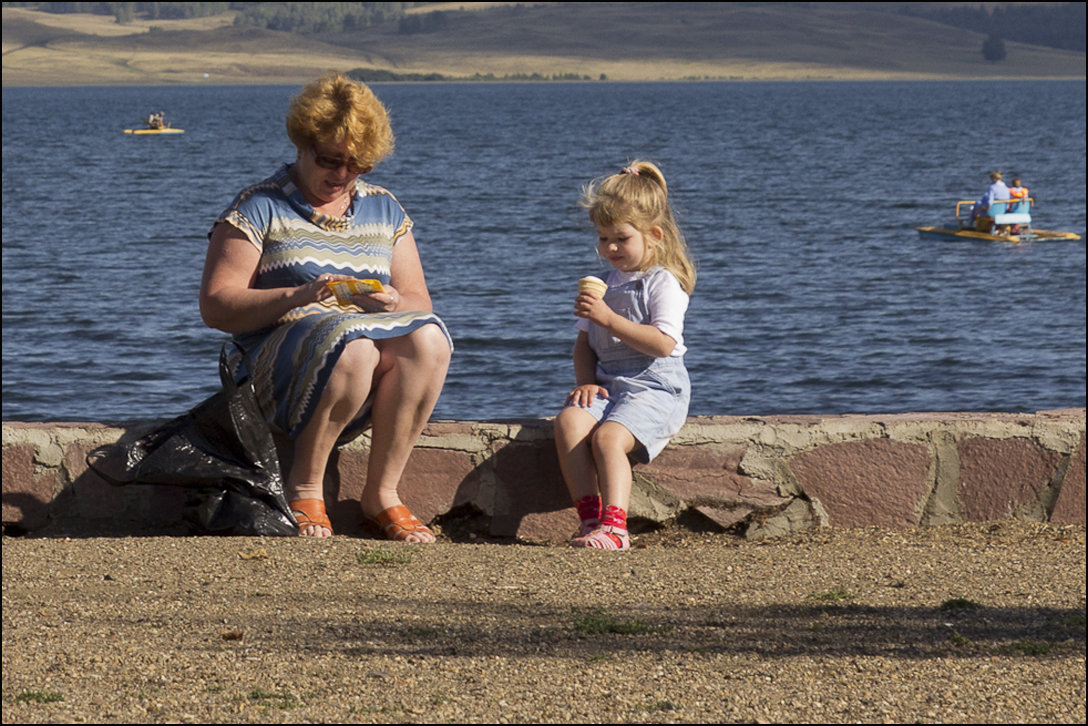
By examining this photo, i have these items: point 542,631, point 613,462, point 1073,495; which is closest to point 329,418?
point 613,462

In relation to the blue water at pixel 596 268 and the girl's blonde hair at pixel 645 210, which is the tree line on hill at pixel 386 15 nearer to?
the blue water at pixel 596 268

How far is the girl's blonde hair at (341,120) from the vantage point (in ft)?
15.0

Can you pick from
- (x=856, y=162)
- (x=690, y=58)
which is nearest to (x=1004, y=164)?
(x=856, y=162)

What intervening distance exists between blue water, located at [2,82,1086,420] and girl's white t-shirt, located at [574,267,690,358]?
520mm

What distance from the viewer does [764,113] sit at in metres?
93.6

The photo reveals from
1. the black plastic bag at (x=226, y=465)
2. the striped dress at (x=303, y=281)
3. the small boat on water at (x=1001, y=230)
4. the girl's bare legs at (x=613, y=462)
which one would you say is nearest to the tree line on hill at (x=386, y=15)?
the small boat on water at (x=1001, y=230)

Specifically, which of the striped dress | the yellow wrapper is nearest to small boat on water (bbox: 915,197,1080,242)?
the striped dress

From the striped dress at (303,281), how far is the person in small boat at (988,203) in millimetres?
21725

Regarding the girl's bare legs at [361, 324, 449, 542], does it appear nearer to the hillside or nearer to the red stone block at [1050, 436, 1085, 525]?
the red stone block at [1050, 436, 1085, 525]

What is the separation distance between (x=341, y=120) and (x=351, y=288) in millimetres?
543

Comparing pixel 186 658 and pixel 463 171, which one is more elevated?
pixel 186 658

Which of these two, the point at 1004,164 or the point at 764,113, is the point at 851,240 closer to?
the point at 1004,164

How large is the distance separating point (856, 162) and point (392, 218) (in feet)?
149

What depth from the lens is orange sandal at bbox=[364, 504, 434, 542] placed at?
4668 millimetres
